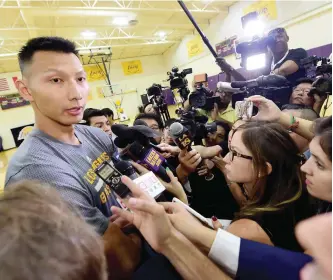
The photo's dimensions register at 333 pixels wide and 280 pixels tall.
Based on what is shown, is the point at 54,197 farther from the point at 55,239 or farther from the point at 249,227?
the point at 249,227

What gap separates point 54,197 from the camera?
401 millimetres

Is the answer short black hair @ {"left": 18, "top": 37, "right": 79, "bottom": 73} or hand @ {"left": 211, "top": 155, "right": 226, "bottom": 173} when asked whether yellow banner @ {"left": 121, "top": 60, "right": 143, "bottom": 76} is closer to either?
hand @ {"left": 211, "top": 155, "right": 226, "bottom": 173}

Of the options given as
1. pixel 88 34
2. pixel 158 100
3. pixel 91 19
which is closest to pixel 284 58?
pixel 158 100

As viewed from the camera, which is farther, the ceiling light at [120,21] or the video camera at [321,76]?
the ceiling light at [120,21]

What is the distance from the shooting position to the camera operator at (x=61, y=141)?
0.77 m

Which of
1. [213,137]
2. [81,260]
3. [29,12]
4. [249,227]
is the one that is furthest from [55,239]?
[29,12]

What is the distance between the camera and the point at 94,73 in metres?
11.7

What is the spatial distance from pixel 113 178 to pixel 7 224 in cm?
36

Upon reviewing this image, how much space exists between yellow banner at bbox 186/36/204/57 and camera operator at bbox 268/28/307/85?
26.1 ft

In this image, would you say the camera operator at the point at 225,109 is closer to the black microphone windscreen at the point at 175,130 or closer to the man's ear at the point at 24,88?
the black microphone windscreen at the point at 175,130

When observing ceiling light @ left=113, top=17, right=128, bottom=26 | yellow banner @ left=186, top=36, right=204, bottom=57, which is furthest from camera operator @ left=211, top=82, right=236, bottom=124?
yellow banner @ left=186, top=36, right=204, bottom=57

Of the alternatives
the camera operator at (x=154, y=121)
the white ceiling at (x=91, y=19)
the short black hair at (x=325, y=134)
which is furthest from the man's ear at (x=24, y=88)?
the white ceiling at (x=91, y=19)

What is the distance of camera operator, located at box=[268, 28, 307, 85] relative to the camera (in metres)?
2.34

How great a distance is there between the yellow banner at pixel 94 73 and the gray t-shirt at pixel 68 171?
11319mm
